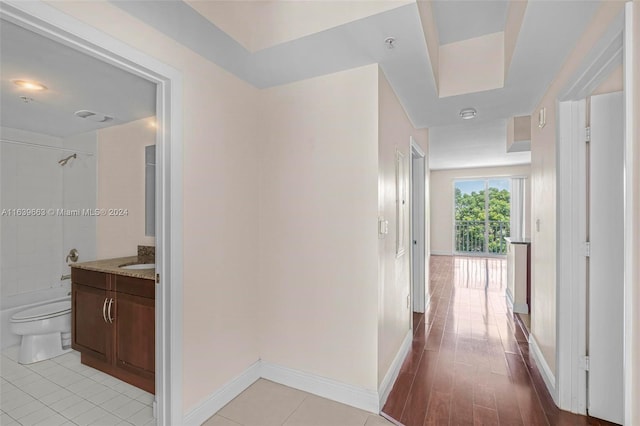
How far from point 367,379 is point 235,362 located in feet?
3.21

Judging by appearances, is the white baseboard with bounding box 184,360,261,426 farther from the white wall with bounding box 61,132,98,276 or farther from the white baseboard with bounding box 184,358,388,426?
the white wall with bounding box 61,132,98,276

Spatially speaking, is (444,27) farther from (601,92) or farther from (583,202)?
(583,202)

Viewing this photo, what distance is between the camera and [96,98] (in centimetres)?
242

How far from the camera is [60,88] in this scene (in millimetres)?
2262

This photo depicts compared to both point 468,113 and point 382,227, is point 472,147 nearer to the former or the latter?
point 468,113

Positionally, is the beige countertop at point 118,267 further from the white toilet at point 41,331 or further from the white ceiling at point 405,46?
the white ceiling at point 405,46

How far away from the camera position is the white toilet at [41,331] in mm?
2602

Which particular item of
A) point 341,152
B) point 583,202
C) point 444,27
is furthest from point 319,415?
point 444,27

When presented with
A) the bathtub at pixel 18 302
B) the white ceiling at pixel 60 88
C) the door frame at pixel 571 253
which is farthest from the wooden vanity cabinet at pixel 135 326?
the door frame at pixel 571 253

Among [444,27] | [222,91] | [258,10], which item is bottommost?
[222,91]

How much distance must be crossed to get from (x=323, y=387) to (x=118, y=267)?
188 centimetres

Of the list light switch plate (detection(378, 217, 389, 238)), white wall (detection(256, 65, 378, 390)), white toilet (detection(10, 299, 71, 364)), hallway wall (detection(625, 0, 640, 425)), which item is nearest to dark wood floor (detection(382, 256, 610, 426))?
white wall (detection(256, 65, 378, 390))

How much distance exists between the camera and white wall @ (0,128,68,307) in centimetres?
292

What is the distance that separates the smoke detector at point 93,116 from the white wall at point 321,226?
60.4 inches
